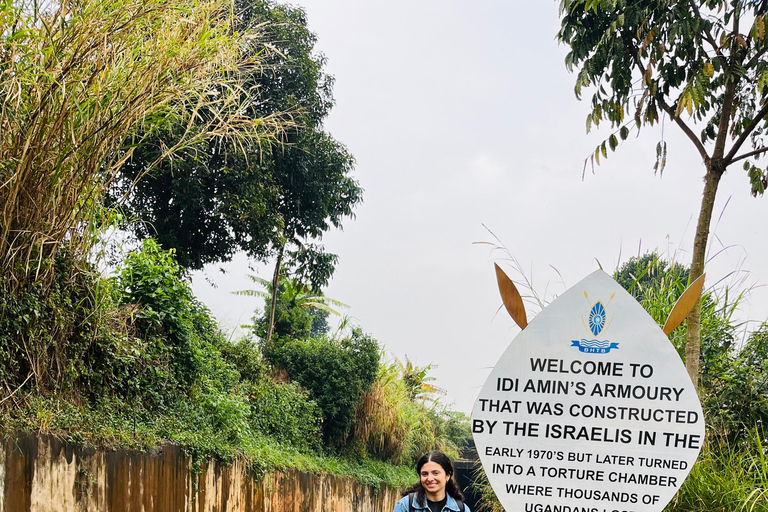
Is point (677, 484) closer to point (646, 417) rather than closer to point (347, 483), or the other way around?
point (646, 417)

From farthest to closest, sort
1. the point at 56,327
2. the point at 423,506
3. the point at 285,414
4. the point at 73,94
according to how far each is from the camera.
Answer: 1. the point at 285,414
2. the point at 56,327
3. the point at 73,94
4. the point at 423,506

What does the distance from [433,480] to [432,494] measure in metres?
0.07

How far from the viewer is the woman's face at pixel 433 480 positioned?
3.65 m

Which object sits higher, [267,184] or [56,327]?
[267,184]

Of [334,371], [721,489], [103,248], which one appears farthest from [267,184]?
[721,489]

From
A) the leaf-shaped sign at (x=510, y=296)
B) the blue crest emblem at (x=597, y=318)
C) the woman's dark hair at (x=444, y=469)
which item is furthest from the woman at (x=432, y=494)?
the blue crest emblem at (x=597, y=318)

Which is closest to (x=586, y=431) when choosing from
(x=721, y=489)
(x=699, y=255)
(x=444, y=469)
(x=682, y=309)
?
(x=444, y=469)

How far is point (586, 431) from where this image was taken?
3.82 m

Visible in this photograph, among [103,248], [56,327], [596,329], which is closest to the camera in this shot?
[596,329]

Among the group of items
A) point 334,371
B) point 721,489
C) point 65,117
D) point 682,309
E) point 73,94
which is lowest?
point 721,489

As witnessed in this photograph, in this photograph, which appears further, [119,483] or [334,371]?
[334,371]

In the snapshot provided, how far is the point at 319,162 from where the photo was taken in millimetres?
16453

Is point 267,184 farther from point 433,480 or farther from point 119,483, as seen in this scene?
point 433,480

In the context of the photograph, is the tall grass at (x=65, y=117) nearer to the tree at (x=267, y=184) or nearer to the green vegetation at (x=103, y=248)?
the green vegetation at (x=103, y=248)
